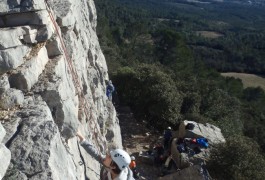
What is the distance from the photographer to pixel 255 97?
6706cm

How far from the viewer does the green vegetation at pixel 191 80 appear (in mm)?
22611

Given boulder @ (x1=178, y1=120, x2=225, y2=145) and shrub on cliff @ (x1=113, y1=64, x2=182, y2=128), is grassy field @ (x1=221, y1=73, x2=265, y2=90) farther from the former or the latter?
boulder @ (x1=178, y1=120, x2=225, y2=145)

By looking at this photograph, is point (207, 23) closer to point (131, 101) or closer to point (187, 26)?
point (187, 26)

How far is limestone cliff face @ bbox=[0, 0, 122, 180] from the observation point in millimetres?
6578

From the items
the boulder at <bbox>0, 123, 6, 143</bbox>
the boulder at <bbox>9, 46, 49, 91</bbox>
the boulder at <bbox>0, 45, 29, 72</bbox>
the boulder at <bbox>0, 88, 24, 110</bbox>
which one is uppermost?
the boulder at <bbox>0, 45, 29, 72</bbox>

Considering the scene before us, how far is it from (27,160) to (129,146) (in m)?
14.1

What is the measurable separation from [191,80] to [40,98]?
90.7ft

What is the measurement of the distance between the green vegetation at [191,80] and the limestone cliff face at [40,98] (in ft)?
30.2

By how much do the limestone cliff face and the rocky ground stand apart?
242 inches

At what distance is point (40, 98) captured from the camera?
8180mm

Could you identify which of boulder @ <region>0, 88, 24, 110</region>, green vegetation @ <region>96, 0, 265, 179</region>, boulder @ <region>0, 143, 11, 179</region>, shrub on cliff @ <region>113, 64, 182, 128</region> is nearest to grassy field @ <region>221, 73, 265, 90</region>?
green vegetation @ <region>96, 0, 265, 179</region>

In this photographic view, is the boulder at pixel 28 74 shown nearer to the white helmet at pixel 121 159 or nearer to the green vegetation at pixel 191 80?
the white helmet at pixel 121 159

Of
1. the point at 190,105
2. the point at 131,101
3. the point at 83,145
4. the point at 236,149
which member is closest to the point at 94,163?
the point at 83,145

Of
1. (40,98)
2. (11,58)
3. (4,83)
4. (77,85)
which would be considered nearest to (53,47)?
(77,85)
